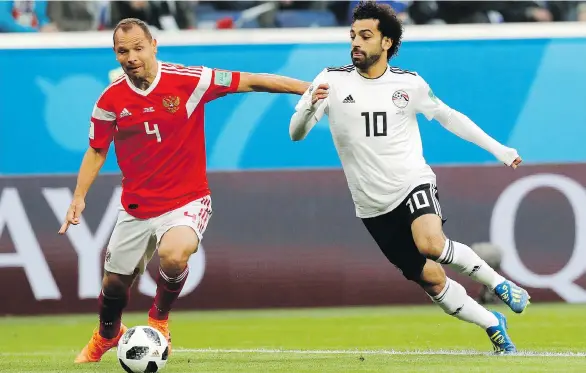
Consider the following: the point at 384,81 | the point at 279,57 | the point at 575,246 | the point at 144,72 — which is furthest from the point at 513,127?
the point at 144,72

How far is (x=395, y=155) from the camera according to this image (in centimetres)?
873

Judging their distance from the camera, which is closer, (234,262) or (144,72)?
(144,72)

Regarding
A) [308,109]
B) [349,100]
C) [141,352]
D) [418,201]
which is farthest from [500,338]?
[141,352]

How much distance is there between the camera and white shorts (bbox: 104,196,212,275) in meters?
8.62

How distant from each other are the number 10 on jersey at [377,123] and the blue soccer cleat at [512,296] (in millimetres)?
1276

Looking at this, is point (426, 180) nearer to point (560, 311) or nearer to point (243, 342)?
point (243, 342)

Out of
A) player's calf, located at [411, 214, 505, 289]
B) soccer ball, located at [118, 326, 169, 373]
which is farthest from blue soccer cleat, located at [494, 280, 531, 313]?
soccer ball, located at [118, 326, 169, 373]

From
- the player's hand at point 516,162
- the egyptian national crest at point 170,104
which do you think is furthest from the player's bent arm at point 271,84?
the player's hand at point 516,162

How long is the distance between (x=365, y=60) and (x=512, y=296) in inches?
72.4

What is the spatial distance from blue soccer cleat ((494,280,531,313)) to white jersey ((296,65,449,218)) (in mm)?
871

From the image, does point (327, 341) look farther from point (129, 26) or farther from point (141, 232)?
point (129, 26)

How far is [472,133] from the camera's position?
878 cm

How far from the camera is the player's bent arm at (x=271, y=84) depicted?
862cm

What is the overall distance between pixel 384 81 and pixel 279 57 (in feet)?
17.2
